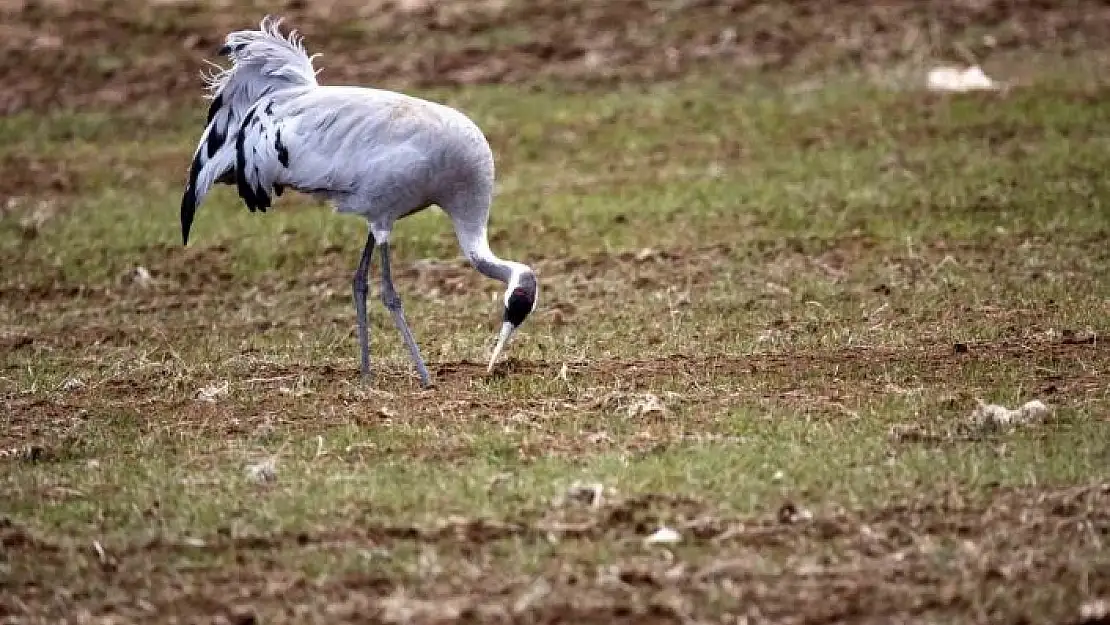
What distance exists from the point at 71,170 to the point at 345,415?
8.74 meters

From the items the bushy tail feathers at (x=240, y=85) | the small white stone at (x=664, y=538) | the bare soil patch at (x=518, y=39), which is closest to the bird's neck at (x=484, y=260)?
the bushy tail feathers at (x=240, y=85)

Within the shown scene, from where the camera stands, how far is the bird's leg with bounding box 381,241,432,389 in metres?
9.44

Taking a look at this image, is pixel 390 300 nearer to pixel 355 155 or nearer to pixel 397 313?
pixel 397 313

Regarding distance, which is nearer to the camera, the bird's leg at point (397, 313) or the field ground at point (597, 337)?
the field ground at point (597, 337)

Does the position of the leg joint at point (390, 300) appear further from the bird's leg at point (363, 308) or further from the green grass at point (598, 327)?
the green grass at point (598, 327)

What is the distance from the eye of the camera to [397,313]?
10.0 meters

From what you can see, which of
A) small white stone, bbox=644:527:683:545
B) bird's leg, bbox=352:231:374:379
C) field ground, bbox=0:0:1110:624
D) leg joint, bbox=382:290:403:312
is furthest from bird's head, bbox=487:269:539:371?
small white stone, bbox=644:527:683:545

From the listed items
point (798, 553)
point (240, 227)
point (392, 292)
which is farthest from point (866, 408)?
point (240, 227)

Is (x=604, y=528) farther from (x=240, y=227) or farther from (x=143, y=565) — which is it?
(x=240, y=227)

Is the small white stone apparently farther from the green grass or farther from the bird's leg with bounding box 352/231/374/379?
the bird's leg with bounding box 352/231/374/379

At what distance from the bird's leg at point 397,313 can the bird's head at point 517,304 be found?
0.37 meters

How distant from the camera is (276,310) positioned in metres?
12.1

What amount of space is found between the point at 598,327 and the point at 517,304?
161 centimetres

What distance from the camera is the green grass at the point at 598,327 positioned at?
24.1 feet
